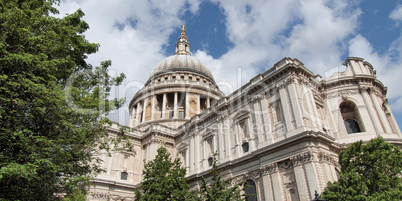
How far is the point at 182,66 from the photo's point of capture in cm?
5331

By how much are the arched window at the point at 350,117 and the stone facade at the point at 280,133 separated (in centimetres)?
8

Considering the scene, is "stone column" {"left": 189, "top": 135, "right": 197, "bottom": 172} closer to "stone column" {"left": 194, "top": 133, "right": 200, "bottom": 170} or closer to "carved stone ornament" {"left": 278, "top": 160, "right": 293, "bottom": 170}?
"stone column" {"left": 194, "top": 133, "right": 200, "bottom": 170}

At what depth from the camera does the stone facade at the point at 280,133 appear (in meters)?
19.8

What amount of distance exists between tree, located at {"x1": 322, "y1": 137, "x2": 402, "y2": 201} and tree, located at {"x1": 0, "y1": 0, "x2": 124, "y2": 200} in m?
13.2

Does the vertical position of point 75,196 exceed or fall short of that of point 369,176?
it exceeds it

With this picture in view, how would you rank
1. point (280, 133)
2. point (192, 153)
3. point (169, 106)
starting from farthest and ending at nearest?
1. point (169, 106)
2. point (192, 153)
3. point (280, 133)

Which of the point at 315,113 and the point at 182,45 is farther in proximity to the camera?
the point at 182,45

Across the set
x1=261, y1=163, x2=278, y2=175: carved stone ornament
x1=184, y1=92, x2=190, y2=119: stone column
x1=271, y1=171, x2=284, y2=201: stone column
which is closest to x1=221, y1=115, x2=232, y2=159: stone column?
x1=261, y1=163, x2=278, y2=175: carved stone ornament

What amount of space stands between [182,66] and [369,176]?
4144 cm

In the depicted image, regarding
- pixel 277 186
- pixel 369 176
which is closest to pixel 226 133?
pixel 277 186

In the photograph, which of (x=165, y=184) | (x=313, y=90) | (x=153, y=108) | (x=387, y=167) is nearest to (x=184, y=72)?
(x=153, y=108)

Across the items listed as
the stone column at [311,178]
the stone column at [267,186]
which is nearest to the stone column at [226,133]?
the stone column at [267,186]

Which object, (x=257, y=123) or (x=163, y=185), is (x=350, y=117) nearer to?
(x=257, y=123)

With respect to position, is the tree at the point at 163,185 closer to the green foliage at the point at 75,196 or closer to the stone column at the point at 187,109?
the green foliage at the point at 75,196
